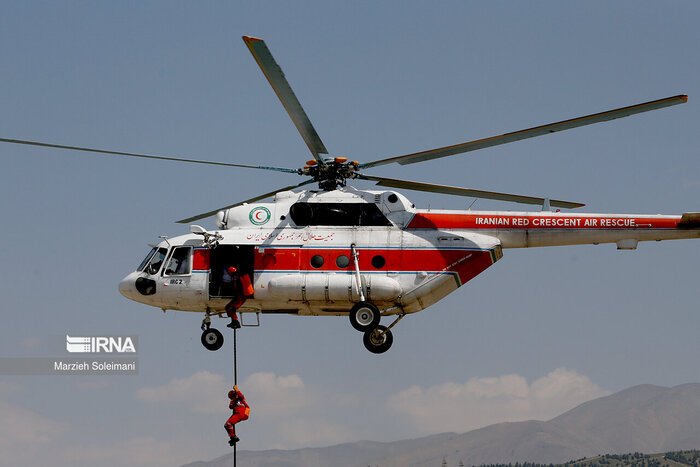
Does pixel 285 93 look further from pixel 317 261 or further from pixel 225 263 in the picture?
pixel 225 263

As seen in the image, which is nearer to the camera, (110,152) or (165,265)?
(110,152)

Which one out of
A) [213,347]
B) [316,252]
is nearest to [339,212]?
[316,252]

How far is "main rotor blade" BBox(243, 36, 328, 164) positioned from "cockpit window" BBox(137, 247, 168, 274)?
594 cm

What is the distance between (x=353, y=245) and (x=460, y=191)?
151 inches

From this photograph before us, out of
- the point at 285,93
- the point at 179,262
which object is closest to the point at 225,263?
the point at 179,262

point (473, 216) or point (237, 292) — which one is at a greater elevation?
point (473, 216)

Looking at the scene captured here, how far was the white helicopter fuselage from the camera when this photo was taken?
29.6 meters

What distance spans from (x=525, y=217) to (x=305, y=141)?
726 centimetres

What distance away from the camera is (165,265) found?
31.0 m

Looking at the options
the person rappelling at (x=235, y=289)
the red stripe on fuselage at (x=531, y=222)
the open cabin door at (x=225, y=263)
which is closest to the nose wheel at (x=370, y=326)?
the red stripe on fuselage at (x=531, y=222)

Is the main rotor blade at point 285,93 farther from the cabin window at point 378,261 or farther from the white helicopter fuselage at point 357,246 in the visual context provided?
the cabin window at point 378,261

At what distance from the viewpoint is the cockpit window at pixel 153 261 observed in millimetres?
31188

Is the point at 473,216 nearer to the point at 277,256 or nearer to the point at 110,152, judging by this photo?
the point at 277,256

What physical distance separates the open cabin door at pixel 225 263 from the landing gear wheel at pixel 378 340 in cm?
422
